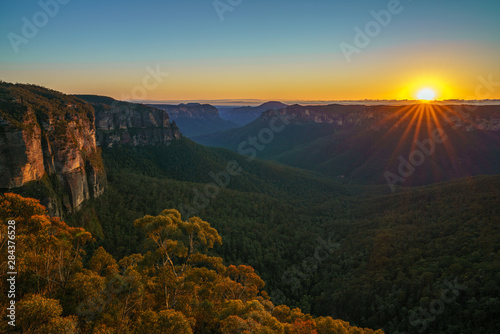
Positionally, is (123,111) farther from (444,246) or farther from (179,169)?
(444,246)

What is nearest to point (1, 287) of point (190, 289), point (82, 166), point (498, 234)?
point (190, 289)

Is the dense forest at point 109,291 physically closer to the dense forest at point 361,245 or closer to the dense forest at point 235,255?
the dense forest at point 235,255

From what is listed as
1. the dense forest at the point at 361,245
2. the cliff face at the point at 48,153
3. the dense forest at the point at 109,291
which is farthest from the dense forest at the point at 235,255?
the cliff face at the point at 48,153

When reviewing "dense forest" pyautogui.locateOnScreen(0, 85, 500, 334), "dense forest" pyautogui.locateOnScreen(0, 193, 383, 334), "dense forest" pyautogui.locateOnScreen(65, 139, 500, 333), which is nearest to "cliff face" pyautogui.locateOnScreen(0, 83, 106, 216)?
"dense forest" pyautogui.locateOnScreen(0, 85, 500, 334)

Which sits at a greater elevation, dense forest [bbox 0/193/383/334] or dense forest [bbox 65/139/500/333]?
dense forest [bbox 0/193/383/334]

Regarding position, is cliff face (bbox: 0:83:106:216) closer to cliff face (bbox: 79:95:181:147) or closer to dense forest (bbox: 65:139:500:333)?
dense forest (bbox: 65:139:500:333)

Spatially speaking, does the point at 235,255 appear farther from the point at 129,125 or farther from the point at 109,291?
the point at 129,125

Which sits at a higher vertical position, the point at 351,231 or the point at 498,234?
the point at 498,234
